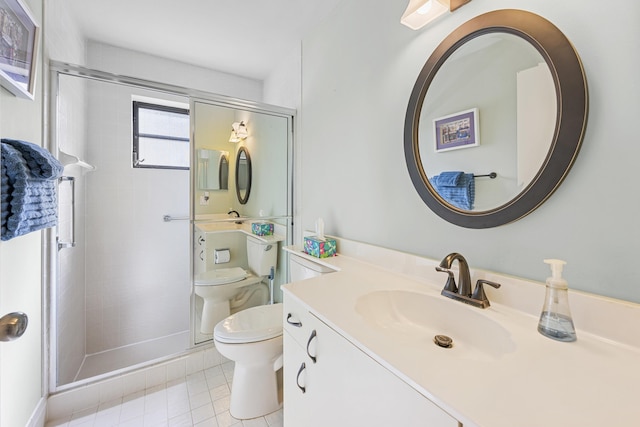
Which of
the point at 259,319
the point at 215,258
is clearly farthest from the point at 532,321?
the point at 215,258

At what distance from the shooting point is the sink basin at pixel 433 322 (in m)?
0.77

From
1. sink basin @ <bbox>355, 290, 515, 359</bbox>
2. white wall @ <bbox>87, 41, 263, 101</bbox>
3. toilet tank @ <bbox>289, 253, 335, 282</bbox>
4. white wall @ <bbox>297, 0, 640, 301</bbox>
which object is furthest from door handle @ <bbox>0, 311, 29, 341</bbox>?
white wall @ <bbox>87, 41, 263, 101</bbox>

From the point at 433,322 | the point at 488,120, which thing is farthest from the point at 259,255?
the point at 488,120

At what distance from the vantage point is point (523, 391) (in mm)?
479

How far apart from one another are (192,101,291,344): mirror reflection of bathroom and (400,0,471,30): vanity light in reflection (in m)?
1.27

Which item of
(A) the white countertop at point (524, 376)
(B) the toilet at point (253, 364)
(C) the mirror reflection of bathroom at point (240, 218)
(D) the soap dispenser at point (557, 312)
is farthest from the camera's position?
(C) the mirror reflection of bathroom at point (240, 218)

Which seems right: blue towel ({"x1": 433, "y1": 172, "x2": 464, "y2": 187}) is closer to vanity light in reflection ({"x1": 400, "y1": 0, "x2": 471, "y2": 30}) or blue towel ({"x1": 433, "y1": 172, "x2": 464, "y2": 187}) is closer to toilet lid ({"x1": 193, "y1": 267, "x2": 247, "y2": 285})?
vanity light in reflection ({"x1": 400, "y1": 0, "x2": 471, "y2": 30})

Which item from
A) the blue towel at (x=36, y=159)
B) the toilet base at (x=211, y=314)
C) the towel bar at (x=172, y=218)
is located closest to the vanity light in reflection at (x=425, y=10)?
the blue towel at (x=36, y=159)

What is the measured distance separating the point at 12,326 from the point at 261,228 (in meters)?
1.48

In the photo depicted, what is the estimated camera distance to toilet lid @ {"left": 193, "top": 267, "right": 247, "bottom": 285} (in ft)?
6.22

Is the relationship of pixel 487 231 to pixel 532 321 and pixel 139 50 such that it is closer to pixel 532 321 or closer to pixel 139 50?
pixel 532 321

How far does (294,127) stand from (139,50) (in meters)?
1.47

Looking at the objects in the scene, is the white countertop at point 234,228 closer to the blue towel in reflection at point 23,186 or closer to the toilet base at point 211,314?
the toilet base at point 211,314

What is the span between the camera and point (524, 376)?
52 cm
